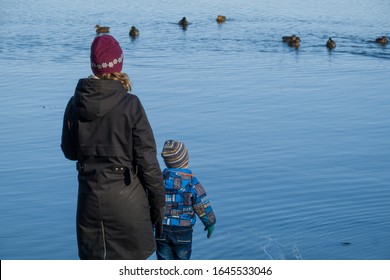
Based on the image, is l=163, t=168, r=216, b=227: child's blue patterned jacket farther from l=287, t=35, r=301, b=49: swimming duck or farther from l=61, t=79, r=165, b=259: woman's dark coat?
l=287, t=35, r=301, b=49: swimming duck

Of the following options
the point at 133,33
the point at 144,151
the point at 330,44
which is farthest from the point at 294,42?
the point at 144,151

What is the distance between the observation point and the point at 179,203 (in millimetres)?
6379

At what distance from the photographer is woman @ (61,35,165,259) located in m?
5.33

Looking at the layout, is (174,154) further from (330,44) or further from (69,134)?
(330,44)

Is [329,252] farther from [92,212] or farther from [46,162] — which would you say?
[46,162]

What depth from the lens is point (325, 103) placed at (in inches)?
652

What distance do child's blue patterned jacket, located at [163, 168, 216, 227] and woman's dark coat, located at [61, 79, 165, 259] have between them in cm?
81

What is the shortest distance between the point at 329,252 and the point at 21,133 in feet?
21.9

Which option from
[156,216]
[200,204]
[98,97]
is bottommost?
[200,204]

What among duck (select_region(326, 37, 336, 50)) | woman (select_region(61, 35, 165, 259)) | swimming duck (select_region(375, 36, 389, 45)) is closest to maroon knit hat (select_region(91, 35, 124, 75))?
woman (select_region(61, 35, 165, 259))

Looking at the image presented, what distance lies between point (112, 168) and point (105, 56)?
69 centimetres

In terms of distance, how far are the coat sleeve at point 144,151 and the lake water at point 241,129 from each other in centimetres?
333

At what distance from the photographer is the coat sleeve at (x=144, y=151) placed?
5324 millimetres

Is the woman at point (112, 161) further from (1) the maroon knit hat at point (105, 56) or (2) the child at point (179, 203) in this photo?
(2) the child at point (179, 203)
